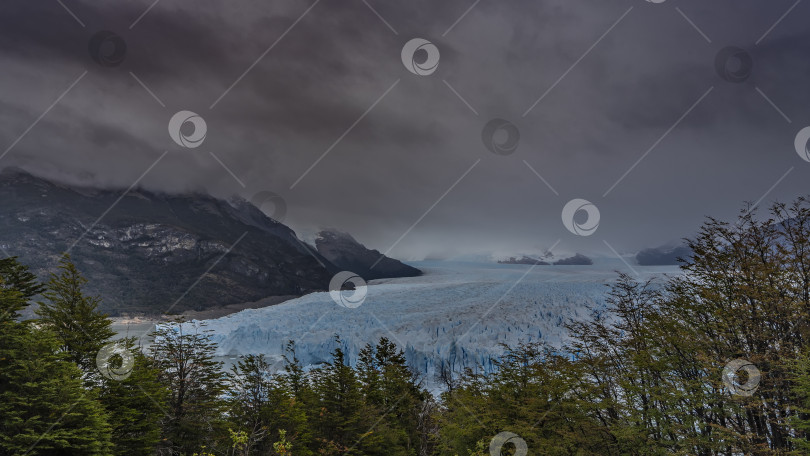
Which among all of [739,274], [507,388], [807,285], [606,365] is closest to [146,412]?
[507,388]

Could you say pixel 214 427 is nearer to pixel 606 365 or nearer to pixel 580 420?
pixel 580 420

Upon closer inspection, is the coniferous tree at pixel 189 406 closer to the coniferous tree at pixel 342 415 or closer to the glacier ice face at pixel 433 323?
the coniferous tree at pixel 342 415

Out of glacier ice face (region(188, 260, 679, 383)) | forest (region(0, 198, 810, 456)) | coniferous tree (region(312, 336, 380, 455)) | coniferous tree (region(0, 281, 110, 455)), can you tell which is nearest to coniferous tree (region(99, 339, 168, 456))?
forest (region(0, 198, 810, 456))

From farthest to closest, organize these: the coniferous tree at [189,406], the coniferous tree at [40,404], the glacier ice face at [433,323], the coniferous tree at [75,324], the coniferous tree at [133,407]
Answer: the glacier ice face at [433,323], the coniferous tree at [189,406], the coniferous tree at [75,324], the coniferous tree at [133,407], the coniferous tree at [40,404]

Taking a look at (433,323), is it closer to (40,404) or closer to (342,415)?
(342,415)

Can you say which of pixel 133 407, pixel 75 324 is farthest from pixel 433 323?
pixel 75 324

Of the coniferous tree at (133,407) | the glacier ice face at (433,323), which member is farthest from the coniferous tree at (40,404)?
the glacier ice face at (433,323)

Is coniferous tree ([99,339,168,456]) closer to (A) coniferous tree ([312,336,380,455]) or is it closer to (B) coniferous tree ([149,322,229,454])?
(B) coniferous tree ([149,322,229,454])
